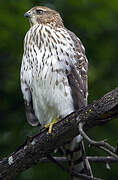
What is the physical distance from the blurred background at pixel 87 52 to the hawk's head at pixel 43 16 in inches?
6.7

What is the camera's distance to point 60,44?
559cm

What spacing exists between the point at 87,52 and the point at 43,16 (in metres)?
0.92

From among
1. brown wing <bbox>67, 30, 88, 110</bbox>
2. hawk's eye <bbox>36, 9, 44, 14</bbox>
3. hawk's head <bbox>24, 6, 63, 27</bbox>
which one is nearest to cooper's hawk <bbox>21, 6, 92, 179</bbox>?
brown wing <bbox>67, 30, 88, 110</bbox>

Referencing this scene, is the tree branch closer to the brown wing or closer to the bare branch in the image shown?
the bare branch

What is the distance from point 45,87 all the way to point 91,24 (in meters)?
1.50

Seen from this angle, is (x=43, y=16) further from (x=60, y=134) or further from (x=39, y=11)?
(x=60, y=134)

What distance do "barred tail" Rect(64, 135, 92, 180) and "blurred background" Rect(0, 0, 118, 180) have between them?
390 mm

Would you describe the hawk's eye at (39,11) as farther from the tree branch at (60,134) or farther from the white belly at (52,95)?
the tree branch at (60,134)

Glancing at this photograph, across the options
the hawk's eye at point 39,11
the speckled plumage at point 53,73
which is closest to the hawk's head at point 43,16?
the hawk's eye at point 39,11

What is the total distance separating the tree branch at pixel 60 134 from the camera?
13.2 ft

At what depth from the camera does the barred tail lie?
17.7 feet

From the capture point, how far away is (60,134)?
176 inches

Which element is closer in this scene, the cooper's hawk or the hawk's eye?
the cooper's hawk

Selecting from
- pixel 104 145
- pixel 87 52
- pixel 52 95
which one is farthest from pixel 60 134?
pixel 87 52
